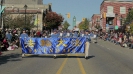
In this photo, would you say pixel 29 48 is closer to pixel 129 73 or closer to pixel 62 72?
pixel 62 72

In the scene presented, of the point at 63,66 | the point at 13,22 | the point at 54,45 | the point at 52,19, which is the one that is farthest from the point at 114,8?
the point at 63,66

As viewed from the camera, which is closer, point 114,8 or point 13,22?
point 13,22

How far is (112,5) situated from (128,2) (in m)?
5.77

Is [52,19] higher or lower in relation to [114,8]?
lower

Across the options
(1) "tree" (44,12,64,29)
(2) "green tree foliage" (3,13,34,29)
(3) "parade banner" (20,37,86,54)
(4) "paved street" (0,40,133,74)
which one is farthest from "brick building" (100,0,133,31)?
(4) "paved street" (0,40,133,74)

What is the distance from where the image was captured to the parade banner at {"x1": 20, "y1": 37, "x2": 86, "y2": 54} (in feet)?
55.4

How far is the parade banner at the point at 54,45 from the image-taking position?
1689cm

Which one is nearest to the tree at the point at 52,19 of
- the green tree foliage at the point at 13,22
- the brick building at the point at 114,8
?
the brick building at the point at 114,8

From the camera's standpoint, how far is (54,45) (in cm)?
1688

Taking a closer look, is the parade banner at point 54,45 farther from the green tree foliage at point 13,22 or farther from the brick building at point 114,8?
the brick building at point 114,8

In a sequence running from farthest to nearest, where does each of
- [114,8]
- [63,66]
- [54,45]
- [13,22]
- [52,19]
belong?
[114,8] < [52,19] < [13,22] < [54,45] < [63,66]

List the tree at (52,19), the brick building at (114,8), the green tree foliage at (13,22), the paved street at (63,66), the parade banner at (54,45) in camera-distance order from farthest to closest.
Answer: the brick building at (114,8)
the tree at (52,19)
the green tree foliage at (13,22)
the parade banner at (54,45)
the paved street at (63,66)

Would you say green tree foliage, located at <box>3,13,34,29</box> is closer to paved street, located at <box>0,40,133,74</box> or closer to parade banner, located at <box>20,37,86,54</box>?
parade banner, located at <box>20,37,86,54</box>

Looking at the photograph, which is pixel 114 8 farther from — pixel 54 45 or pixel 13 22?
pixel 54 45
